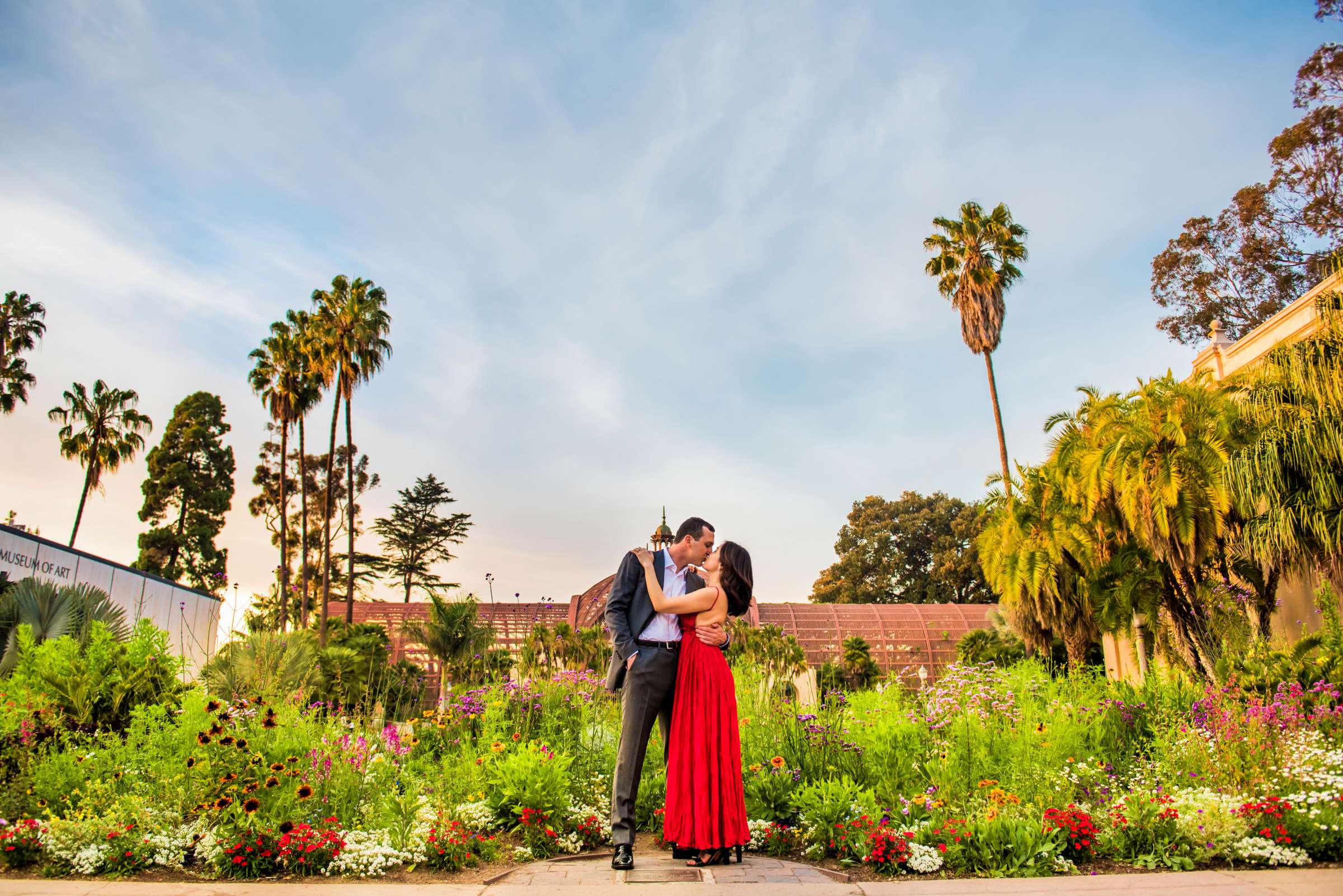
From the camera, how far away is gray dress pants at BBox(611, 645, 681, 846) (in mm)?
4074

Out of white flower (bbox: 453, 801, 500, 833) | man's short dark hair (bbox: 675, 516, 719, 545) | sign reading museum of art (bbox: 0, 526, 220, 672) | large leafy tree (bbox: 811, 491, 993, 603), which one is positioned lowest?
white flower (bbox: 453, 801, 500, 833)

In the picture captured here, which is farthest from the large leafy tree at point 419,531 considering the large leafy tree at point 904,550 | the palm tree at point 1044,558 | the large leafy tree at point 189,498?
the palm tree at point 1044,558

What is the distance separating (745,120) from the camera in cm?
877

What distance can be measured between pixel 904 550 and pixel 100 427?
37.6 metres

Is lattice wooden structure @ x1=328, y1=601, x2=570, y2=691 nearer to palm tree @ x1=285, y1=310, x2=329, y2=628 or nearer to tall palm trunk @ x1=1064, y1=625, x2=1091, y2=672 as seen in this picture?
palm tree @ x1=285, y1=310, x2=329, y2=628

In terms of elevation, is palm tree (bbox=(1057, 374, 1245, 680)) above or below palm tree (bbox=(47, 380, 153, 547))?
below

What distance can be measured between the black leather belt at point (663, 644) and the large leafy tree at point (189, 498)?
1351 inches

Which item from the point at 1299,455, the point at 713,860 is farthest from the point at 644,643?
the point at 1299,455

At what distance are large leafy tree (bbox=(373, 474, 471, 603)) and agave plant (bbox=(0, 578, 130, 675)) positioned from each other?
30.4 meters

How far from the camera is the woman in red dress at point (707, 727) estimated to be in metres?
3.98

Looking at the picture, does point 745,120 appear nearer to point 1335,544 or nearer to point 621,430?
point 621,430

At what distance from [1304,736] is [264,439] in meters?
38.5

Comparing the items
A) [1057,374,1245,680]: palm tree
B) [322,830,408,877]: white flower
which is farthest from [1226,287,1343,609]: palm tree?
[322,830,408,877]: white flower

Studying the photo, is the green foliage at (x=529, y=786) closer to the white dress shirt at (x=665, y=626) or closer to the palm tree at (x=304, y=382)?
the white dress shirt at (x=665, y=626)
